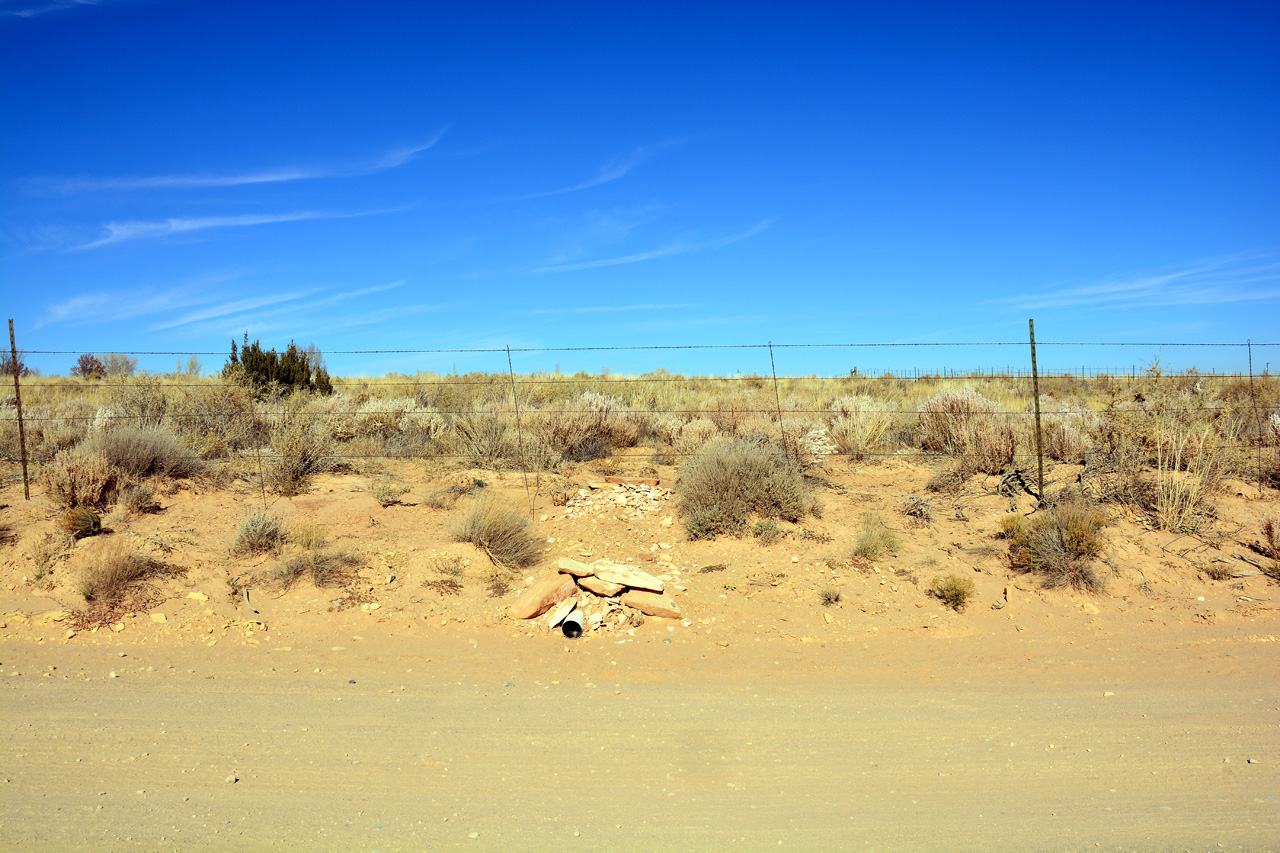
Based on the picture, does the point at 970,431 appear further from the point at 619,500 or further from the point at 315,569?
the point at 315,569

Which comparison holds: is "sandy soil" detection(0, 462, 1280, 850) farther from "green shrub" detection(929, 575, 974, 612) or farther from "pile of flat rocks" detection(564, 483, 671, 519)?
"pile of flat rocks" detection(564, 483, 671, 519)

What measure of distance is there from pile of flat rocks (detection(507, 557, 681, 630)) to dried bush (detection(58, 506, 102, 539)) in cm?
538

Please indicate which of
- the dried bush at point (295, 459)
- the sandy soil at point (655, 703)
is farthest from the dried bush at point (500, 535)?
the dried bush at point (295, 459)

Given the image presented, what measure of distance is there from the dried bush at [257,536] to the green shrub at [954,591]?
7767mm

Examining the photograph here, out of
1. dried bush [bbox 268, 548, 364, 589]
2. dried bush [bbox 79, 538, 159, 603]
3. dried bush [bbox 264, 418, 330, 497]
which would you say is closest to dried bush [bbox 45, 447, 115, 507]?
dried bush [bbox 79, 538, 159, 603]

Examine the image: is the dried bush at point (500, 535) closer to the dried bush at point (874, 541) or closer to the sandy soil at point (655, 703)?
the sandy soil at point (655, 703)

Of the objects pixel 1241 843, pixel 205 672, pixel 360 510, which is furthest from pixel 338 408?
pixel 1241 843

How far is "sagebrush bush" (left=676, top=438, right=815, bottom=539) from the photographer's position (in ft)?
33.2

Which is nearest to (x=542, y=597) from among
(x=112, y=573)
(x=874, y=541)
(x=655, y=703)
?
(x=655, y=703)

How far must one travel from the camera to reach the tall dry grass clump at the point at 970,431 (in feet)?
40.9

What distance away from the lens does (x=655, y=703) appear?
605 cm

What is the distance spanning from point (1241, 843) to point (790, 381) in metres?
23.5

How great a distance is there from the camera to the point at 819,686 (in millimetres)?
6477

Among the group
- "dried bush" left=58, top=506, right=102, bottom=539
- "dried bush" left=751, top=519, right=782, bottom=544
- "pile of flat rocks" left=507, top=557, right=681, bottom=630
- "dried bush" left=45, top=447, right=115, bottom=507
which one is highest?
"dried bush" left=45, top=447, right=115, bottom=507
